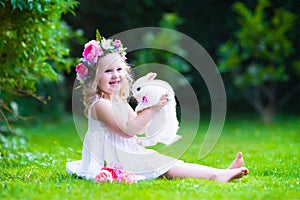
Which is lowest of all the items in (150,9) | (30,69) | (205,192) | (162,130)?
(205,192)

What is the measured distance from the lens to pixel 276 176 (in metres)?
4.73

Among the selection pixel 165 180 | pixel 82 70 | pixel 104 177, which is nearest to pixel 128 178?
pixel 104 177

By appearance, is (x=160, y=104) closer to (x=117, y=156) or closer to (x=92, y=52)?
(x=117, y=156)

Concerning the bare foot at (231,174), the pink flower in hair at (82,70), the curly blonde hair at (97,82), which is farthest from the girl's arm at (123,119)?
the bare foot at (231,174)

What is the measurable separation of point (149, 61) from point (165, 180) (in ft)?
30.4

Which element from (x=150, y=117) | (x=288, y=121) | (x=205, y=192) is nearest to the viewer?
(x=205, y=192)

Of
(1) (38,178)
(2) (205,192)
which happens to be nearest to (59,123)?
(1) (38,178)

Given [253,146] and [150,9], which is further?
[150,9]

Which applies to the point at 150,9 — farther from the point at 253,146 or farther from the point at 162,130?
the point at 162,130

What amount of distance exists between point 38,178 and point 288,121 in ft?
28.8

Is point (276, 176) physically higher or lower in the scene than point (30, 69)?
lower

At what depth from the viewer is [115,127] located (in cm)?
443

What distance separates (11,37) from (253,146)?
3.63 metres

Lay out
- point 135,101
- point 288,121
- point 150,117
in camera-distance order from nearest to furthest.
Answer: point 150,117 < point 135,101 < point 288,121
